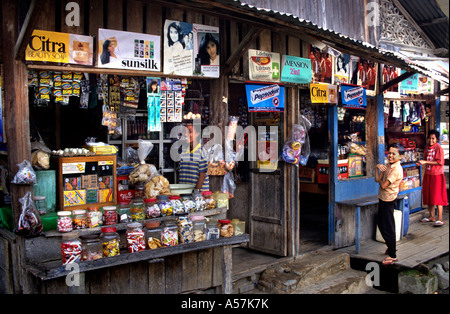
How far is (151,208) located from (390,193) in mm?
4070

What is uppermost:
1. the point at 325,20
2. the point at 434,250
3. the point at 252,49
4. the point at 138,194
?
the point at 325,20

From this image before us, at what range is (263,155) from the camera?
763 cm

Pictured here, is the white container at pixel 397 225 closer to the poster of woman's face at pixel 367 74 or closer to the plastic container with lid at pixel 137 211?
the poster of woman's face at pixel 367 74

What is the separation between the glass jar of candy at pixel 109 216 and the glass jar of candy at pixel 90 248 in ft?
1.59

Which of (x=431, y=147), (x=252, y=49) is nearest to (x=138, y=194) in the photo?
(x=252, y=49)

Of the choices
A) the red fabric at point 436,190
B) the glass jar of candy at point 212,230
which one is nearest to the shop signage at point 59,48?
the glass jar of candy at point 212,230

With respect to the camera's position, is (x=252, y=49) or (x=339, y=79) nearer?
(x=252, y=49)

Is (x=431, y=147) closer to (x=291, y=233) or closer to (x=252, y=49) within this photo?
(x=291, y=233)

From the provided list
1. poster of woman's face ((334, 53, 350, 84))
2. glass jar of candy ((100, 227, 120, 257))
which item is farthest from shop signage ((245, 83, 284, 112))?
glass jar of candy ((100, 227, 120, 257))

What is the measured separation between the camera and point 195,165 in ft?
21.1

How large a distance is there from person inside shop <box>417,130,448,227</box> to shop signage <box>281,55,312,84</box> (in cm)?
413

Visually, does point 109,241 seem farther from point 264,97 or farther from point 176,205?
point 264,97

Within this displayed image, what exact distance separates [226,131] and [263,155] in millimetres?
1617

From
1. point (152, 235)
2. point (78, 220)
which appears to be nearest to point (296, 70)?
point (152, 235)
